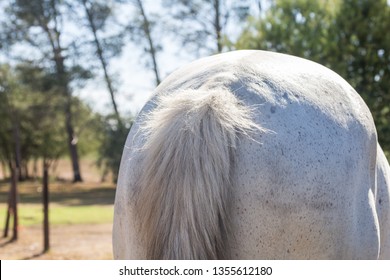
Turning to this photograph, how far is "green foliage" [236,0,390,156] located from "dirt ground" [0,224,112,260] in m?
5.08

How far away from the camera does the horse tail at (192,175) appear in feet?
4.78

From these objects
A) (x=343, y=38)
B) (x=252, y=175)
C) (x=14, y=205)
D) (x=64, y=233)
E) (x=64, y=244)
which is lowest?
(x=64, y=233)

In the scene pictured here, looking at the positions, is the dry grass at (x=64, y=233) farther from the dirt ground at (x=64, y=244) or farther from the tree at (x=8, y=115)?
the tree at (x=8, y=115)

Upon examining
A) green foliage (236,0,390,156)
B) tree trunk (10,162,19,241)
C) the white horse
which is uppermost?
green foliage (236,0,390,156)

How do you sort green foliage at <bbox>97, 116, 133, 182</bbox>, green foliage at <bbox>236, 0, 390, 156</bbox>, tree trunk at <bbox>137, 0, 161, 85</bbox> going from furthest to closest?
green foliage at <bbox>97, 116, 133, 182</bbox>
tree trunk at <bbox>137, 0, 161, 85</bbox>
green foliage at <bbox>236, 0, 390, 156</bbox>

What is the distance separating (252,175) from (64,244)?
350 inches

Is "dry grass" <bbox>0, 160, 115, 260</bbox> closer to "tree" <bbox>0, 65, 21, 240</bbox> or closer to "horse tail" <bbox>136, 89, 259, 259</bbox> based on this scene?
"tree" <bbox>0, 65, 21, 240</bbox>

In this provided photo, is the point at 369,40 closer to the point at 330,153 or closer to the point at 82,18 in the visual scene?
the point at 330,153

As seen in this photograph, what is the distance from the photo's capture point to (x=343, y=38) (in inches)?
424

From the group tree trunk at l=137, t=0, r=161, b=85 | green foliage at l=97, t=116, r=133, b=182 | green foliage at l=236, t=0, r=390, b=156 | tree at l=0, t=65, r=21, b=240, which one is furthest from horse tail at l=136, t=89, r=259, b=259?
green foliage at l=97, t=116, r=133, b=182

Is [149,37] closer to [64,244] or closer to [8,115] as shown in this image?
[8,115]

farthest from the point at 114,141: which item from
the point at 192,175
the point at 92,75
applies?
the point at 192,175

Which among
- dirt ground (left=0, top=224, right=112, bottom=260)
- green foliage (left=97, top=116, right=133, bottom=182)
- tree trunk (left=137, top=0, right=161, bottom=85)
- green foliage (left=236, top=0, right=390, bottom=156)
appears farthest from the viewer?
green foliage (left=97, top=116, right=133, bottom=182)

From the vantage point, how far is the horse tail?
1.46m
